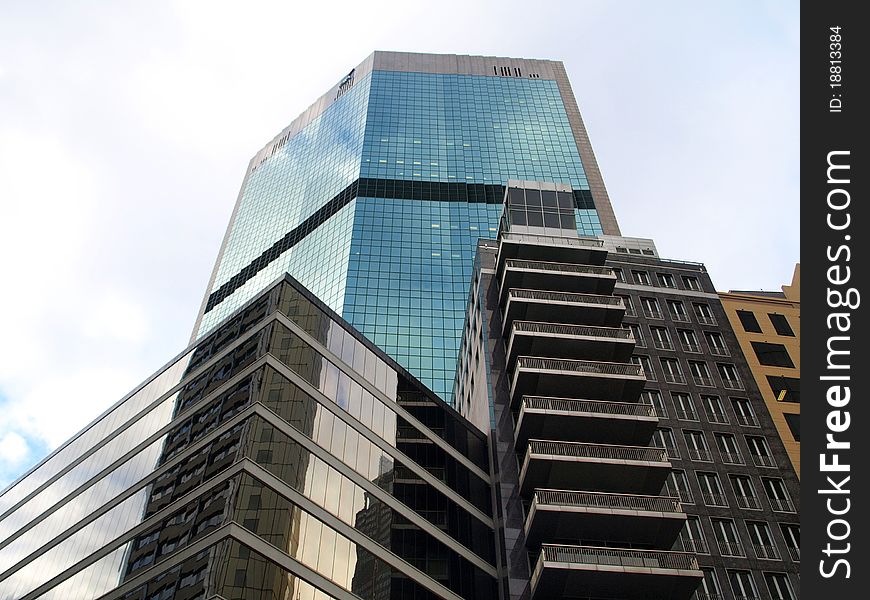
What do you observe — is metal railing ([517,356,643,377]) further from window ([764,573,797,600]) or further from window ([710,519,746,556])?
window ([764,573,797,600])

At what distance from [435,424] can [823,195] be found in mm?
34283

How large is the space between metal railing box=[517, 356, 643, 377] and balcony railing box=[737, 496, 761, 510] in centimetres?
1091

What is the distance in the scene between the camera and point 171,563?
40188mm

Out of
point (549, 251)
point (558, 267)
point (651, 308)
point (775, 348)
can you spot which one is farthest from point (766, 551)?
point (549, 251)

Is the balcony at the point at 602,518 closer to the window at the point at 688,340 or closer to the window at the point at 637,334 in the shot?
the window at the point at 637,334

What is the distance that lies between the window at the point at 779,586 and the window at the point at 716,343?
798 inches

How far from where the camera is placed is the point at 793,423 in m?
58.7

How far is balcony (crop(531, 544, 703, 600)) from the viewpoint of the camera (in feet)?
140

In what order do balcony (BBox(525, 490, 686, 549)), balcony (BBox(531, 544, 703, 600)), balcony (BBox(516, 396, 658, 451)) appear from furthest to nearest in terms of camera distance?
balcony (BBox(516, 396, 658, 451)), balcony (BBox(525, 490, 686, 549)), balcony (BBox(531, 544, 703, 600))

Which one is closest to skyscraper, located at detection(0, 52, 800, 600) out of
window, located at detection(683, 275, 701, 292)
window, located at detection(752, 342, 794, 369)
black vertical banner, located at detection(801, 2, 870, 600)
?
window, located at detection(683, 275, 701, 292)

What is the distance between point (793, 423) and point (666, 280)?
697 inches

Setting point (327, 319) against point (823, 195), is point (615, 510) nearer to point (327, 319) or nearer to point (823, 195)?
point (327, 319)

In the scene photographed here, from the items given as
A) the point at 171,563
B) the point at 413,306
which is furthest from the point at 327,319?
the point at 413,306

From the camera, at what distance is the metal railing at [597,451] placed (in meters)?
48.6
